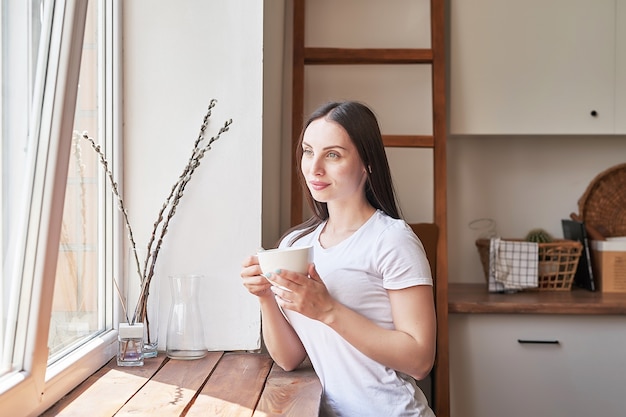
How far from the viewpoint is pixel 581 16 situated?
2732mm

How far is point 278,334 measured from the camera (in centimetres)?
163

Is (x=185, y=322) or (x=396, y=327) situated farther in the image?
(x=185, y=322)

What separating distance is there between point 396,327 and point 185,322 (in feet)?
1.78

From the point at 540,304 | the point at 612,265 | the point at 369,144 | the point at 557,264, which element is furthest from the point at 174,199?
the point at 612,265

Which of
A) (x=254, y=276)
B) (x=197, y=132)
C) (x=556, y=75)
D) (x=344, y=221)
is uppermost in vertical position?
(x=556, y=75)

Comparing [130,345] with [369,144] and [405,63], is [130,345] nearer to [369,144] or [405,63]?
[369,144]

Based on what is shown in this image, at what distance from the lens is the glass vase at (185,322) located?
1.75 metres

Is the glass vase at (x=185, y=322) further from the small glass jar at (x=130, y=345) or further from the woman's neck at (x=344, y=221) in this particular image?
the woman's neck at (x=344, y=221)

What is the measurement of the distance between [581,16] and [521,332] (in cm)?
117

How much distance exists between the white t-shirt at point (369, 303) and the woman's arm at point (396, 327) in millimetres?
36

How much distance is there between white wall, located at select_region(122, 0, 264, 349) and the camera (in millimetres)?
1875

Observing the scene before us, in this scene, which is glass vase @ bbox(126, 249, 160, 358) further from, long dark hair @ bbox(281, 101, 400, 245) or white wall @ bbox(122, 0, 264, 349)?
long dark hair @ bbox(281, 101, 400, 245)

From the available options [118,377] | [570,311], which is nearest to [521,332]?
[570,311]

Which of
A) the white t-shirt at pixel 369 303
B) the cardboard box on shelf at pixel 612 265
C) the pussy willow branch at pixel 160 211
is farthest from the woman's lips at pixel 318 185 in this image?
the cardboard box on shelf at pixel 612 265
